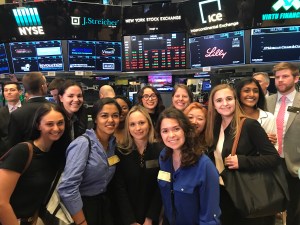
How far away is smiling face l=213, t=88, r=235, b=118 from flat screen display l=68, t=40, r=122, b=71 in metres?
3.44

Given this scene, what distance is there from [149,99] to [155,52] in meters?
2.11

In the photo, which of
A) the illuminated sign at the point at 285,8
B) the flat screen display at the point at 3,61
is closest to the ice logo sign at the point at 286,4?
the illuminated sign at the point at 285,8

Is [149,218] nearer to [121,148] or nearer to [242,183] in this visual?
[121,148]

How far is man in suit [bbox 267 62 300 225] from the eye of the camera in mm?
2803

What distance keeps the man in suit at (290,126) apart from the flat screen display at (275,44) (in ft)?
4.91

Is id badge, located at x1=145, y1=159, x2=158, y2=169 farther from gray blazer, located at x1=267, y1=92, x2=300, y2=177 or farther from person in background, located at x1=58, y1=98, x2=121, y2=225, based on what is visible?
gray blazer, located at x1=267, y1=92, x2=300, y2=177

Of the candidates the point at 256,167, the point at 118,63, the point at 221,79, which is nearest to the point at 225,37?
the point at 221,79

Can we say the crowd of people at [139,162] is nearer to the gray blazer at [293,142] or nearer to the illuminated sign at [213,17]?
the gray blazer at [293,142]

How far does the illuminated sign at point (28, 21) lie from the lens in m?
5.07

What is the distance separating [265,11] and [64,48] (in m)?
3.41

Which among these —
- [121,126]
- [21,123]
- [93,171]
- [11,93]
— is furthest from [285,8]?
[11,93]

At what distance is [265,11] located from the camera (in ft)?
13.9

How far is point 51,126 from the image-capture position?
2035 mm

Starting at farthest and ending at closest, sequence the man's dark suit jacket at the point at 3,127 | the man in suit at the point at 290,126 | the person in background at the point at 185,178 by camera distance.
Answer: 1. the man's dark suit jacket at the point at 3,127
2. the man in suit at the point at 290,126
3. the person in background at the point at 185,178
